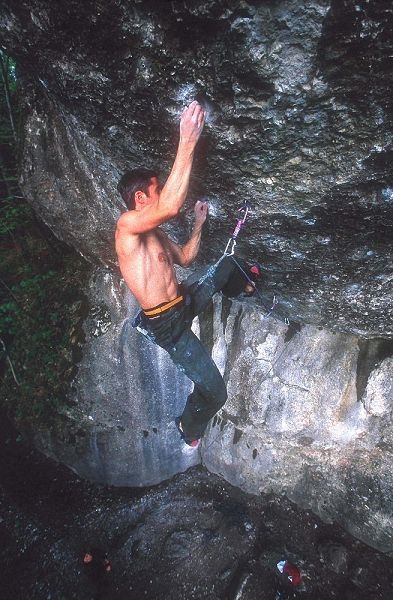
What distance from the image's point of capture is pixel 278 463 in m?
5.19

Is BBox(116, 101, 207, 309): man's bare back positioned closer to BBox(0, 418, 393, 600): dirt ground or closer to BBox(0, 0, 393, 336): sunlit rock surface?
BBox(0, 0, 393, 336): sunlit rock surface

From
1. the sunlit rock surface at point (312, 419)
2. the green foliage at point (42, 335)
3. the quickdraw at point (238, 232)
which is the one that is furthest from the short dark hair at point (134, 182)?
the green foliage at point (42, 335)

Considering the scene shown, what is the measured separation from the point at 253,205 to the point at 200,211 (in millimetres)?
549

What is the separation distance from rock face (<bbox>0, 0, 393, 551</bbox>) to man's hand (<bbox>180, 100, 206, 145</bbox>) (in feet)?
0.28

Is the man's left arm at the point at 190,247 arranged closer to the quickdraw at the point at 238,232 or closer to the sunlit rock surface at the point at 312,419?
the quickdraw at the point at 238,232

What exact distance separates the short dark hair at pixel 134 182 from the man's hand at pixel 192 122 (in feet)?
2.06

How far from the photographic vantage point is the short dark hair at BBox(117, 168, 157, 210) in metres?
3.06

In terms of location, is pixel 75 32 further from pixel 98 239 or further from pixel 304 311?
pixel 304 311

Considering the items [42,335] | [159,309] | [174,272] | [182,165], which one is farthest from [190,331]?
[42,335]

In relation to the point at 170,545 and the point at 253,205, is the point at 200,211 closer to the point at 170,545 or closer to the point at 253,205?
the point at 253,205

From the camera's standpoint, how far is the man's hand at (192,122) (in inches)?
98.9

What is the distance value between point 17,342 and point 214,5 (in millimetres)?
5788

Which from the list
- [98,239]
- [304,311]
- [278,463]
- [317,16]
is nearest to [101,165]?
[98,239]

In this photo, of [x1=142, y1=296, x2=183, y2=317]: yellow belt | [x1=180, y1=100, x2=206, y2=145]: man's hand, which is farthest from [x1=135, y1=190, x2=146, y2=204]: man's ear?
[x1=142, y1=296, x2=183, y2=317]: yellow belt
